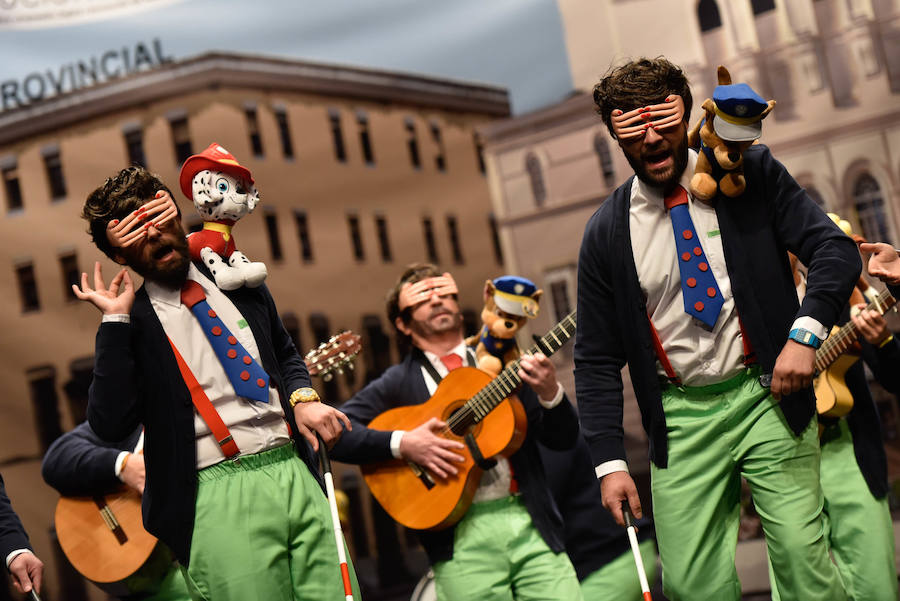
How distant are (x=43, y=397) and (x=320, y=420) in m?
4.42

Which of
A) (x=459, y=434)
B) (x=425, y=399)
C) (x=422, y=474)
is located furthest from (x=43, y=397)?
Result: (x=459, y=434)

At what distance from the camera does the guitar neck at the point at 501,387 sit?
154 inches

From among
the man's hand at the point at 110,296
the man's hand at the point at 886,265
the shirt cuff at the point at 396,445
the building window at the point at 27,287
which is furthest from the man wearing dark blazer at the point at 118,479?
the building window at the point at 27,287

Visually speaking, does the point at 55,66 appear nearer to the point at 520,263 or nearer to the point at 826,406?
the point at 520,263

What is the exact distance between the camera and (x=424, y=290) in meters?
4.30

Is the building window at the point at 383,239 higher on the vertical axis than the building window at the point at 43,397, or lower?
higher

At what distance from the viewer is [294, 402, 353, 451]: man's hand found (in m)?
2.63

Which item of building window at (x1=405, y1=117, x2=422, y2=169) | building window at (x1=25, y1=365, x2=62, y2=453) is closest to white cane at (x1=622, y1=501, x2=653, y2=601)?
Answer: building window at (x1=405, y1=117, x2=422, y2=169)

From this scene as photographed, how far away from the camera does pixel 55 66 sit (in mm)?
6918

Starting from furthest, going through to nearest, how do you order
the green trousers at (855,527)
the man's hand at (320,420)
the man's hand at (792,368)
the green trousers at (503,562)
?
1. the green trousers at (503,562)
2. the green trousers at (855,527)
3. the man's hand at (320,420)
4. the man's hand at (792,368)

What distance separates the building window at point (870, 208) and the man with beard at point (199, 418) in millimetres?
4060

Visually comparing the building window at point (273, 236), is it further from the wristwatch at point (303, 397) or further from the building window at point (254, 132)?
the wristwatch at point (303, 397)

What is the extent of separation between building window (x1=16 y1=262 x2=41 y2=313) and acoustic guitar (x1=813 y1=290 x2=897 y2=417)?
4.63m

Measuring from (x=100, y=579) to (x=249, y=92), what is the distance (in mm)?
3689
